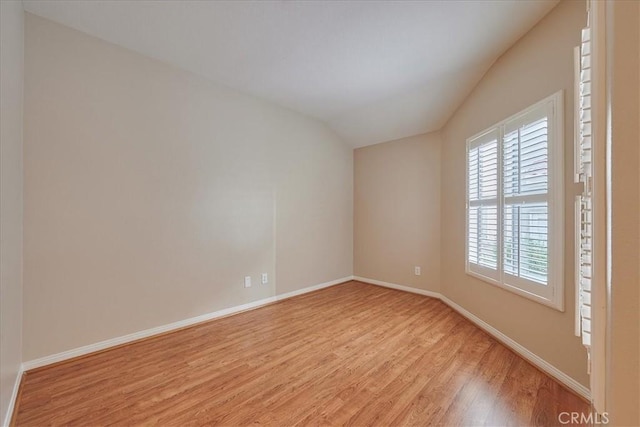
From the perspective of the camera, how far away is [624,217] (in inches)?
13.2

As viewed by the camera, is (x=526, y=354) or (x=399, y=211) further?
(x=399, y=211)

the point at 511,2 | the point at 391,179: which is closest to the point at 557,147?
the point at 511,2

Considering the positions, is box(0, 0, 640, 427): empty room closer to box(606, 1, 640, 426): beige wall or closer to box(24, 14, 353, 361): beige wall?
box(24, 14, 353, 361): beige wall

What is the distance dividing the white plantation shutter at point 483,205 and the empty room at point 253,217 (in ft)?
0.09

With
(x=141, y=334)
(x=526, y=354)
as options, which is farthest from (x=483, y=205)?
(x=141, y=334)

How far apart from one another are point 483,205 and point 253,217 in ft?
8.66

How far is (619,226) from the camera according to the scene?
1.14ft

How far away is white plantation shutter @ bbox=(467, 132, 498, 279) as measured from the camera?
2.62 metres

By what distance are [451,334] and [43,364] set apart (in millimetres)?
3459

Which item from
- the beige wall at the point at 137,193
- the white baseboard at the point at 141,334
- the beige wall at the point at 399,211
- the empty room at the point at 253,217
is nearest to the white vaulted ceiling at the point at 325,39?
the empty room at the point at 253,217

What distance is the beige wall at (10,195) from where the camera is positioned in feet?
4.78

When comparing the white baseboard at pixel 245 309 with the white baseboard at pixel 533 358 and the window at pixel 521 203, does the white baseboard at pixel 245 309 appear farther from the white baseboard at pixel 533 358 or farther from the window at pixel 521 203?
the window at pixel 521 203

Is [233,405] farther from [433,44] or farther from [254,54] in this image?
[433,44]

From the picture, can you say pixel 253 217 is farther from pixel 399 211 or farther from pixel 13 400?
pixel 13 400
